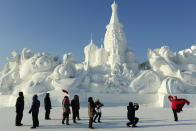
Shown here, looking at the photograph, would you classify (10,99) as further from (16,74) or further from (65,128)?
(65,128)

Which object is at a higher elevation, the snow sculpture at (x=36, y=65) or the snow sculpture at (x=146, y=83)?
the snow sculpture at (x=36, y=65)

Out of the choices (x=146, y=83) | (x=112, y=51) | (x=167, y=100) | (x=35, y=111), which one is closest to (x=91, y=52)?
(x=112, y=51)

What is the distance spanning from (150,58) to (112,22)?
5.11 m

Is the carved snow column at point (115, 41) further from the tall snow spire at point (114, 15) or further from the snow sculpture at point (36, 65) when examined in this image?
the snow sculpture at point (36, 65)

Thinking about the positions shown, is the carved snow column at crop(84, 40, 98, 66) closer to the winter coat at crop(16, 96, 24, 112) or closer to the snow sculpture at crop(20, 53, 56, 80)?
the snow sculpture at crop(20, 53, 56, 80)

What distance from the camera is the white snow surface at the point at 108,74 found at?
13.4m

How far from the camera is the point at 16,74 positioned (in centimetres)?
1538

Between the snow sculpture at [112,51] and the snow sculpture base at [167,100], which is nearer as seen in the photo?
the snow sculpture base at [167,100]

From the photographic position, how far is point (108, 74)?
1466 cm

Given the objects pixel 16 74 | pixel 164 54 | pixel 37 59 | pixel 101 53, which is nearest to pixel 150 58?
pixel 164 54

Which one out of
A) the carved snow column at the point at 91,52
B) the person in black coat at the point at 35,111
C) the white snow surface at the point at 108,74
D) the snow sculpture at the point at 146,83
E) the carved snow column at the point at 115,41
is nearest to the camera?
the person in black coat at the point at 35,111

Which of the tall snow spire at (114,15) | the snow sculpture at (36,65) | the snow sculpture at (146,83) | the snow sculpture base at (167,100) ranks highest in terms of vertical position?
the tall snow spire at (114,15)

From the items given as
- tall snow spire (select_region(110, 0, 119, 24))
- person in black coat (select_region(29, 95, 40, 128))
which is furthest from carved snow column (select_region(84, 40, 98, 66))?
person in black coat (select_region(29, 95, 40, 128))

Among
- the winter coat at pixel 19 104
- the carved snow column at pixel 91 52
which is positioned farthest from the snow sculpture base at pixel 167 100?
the winter coat at pixel 19 104
